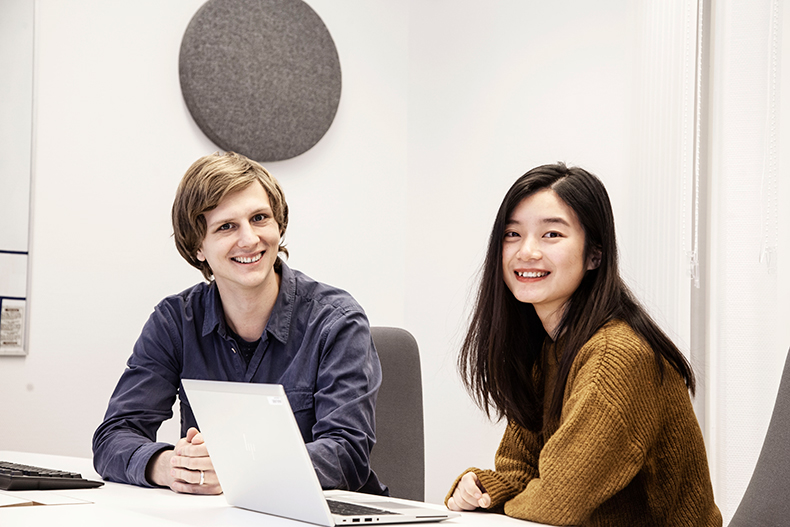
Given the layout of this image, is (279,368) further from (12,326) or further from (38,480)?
(12,326)

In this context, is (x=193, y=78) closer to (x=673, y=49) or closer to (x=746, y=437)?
(x=673, y=49)

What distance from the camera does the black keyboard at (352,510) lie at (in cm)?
99

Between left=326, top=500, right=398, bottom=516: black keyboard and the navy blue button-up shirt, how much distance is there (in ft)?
1.04

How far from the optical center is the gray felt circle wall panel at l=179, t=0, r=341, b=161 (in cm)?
251

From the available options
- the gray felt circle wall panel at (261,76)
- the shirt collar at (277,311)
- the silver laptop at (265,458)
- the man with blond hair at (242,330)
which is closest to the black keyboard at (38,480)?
the man with blond hair at (242,330)

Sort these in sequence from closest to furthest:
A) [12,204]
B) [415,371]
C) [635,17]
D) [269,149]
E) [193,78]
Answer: [415,371] < [12,204] < [635,17] < [193,78] < [269,149]

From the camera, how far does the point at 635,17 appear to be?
7.61 feet

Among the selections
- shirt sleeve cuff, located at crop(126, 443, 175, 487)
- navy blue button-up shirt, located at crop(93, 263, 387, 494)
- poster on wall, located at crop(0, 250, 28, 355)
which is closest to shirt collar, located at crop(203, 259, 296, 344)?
navy blue button-up shirt, located at crop(93, 263, 387, 494)

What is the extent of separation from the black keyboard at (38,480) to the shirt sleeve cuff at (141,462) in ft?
0.20

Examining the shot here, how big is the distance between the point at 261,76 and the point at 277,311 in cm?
127

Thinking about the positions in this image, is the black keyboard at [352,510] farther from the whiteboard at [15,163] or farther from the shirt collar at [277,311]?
the whiteboard at [15,163]

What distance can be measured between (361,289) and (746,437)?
141cm

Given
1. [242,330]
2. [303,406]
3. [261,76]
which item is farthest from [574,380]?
[261,76]

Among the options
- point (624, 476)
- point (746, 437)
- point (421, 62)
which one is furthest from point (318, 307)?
point (421, 62)
